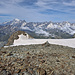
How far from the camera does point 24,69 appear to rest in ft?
30.8

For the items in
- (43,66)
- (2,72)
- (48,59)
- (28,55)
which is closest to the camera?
(2,72)

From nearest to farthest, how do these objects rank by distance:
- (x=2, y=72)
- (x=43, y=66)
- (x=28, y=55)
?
(x=2, y=72) → (x=43, y=66) → (x=28, y=55)

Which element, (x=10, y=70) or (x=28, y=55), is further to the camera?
(x=28, y=55)

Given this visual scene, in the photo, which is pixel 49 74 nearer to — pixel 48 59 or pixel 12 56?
pixel 48 59

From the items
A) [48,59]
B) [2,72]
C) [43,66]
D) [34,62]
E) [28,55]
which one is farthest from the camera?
[28,55]

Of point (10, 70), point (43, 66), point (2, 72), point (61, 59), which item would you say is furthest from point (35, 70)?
point (61, 59)

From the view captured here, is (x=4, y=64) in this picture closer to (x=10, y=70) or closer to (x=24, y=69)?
(x=10, y=70)

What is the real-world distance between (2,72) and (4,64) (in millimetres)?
1484

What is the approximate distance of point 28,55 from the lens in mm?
12266

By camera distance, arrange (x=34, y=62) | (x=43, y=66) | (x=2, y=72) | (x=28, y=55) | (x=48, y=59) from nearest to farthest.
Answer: (x=2, y=72) < (x=43, y=66) < (x=34, y=62) < (x=48, y=59) < (x=28, y=55)

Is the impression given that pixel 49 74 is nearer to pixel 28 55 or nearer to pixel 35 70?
pixel 35 70

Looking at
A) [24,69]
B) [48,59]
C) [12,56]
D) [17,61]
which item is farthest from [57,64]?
[12,56]

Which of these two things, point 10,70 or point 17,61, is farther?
point 17,61

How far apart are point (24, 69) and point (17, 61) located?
1791mm
